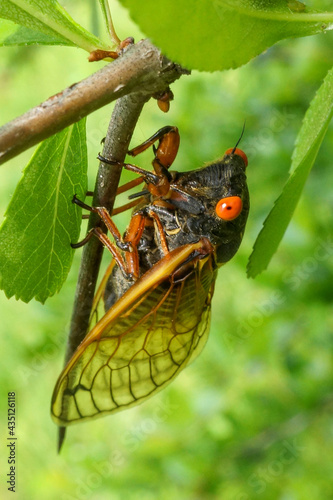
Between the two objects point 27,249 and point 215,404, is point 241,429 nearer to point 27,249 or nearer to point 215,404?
point 215,404

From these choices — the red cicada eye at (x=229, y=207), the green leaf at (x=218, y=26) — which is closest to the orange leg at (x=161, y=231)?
the red cicada eye at (x=229, y=207)

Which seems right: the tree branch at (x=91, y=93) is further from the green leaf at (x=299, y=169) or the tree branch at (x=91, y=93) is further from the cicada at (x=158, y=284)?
the cicada at (x=158, y=284)

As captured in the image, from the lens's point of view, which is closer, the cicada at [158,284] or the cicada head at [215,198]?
the cicada at [158,284]

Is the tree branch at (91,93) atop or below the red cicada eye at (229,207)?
below

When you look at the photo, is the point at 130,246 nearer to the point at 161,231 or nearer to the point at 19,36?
the point at 161,231

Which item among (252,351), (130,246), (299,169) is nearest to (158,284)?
(130,246)

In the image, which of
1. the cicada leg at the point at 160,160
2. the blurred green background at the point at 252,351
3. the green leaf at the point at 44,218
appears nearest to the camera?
the green leaf at the point at 44,218

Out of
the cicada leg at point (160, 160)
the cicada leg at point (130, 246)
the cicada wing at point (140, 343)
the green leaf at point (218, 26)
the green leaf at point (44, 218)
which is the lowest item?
the green leaf at point (218, 26)
